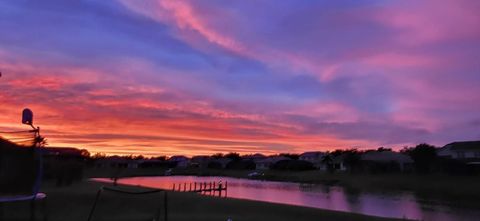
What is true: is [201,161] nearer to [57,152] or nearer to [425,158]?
[425,158]

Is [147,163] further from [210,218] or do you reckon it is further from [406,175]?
[210,218]

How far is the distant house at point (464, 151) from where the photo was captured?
98.9 meters

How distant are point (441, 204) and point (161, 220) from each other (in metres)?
38.6

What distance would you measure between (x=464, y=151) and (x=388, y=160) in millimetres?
20599

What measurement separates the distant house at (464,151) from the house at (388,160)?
804cm

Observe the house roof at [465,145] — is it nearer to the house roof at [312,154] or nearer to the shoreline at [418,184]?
the shoreline at [418,184]

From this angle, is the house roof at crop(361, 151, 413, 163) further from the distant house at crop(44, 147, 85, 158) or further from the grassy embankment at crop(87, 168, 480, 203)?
the distant house at crop(44, 147, 85, 158)

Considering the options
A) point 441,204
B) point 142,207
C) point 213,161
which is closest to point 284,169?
point 213,161

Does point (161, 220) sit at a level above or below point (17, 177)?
below

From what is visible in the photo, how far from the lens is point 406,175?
7581 centimetres

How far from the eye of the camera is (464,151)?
4028 inches

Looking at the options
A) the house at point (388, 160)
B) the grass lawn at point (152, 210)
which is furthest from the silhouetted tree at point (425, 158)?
the grass lawn at point (152, 210)

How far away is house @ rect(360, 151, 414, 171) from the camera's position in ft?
286

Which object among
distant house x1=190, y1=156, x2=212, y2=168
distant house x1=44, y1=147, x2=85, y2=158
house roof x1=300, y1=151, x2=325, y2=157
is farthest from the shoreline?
distant house x1=190, y1=156, x2=212, y2=168
